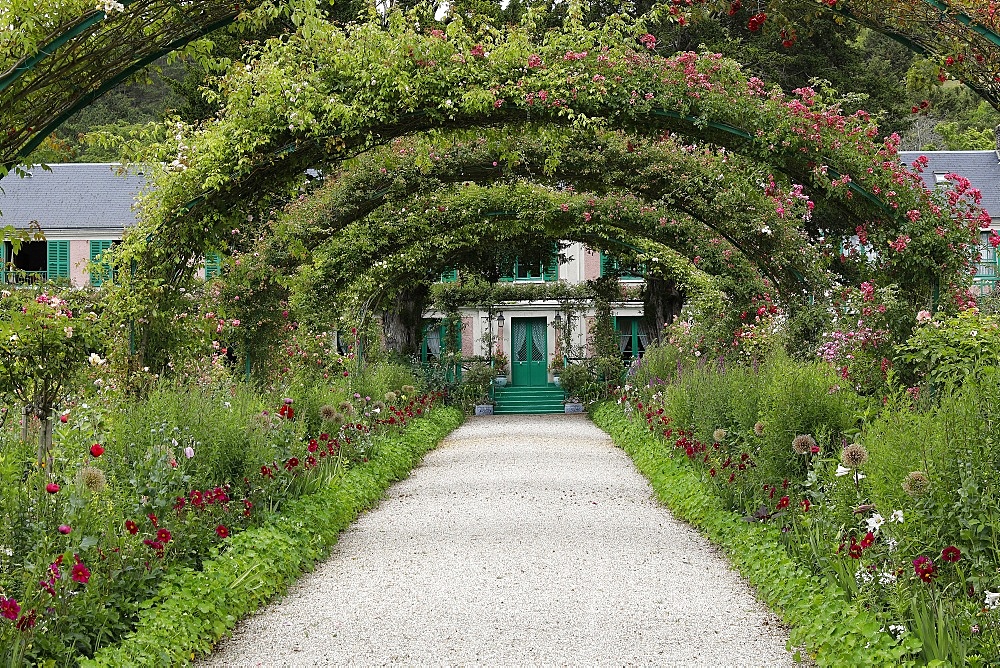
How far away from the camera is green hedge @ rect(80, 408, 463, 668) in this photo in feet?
13.3

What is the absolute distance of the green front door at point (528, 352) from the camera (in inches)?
1063

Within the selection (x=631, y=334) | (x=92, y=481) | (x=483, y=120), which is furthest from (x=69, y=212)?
(x=92, y=481)

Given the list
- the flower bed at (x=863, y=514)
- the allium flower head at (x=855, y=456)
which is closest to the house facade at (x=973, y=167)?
the flower bed at (x=863, y=514)

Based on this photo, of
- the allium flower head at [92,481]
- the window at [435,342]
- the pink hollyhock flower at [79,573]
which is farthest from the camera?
the window at [435,342]

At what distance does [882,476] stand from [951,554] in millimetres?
638

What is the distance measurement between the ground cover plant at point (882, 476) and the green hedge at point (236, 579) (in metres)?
2.50

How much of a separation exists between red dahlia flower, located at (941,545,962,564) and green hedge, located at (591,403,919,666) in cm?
33

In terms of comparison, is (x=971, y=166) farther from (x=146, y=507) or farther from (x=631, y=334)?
(x=146, y=507)

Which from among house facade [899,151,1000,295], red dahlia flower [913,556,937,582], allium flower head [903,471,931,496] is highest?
house facade [899,151,1000,295]

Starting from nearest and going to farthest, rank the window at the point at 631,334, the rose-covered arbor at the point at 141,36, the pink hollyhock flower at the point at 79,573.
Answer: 1. the pink hollyhock flower at the point at 79,573
2. the rose-covered arbor at the point at 141,36
3. the window at the point at 631,334

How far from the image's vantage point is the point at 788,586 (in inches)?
195

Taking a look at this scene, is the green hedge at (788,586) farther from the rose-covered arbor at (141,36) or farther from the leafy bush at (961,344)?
the rose-covered arbor at (141,36)

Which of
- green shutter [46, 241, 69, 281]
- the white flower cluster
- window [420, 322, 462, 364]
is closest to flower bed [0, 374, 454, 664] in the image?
the white flower cluster

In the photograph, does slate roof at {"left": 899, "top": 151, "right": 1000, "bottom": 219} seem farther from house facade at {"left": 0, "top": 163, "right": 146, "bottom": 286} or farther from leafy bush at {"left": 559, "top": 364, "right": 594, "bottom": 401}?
house facade at {"left": 0, "top": 163, "right": 146, "bottom": 286}
